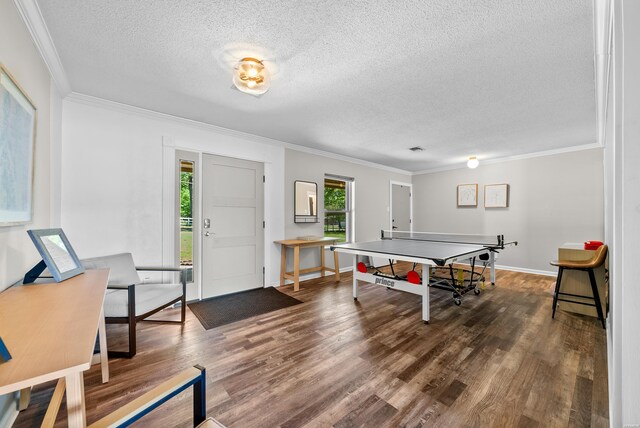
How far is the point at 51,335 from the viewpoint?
2.83ft

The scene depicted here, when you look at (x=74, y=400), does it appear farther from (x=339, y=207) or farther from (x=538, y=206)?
(x=538, y=206)

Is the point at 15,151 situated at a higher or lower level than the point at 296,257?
higher

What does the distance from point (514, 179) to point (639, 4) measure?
5.65 m

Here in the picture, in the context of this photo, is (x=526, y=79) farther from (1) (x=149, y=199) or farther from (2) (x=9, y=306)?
(1) (x=149, y=199)

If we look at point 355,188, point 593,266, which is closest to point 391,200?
point 355,188

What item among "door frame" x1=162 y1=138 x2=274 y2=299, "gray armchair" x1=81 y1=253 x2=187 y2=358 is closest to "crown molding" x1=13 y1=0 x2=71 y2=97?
"door frame" x1=162 y1=138 x2=274 y2=299

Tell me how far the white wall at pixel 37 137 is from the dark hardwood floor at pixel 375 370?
887 mm

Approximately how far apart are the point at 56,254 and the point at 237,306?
2051mm

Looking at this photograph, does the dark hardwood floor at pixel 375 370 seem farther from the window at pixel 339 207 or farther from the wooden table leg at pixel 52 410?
the window at pixel 339 207

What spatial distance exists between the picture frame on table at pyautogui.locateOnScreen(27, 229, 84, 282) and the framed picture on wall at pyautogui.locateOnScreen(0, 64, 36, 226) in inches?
5.4

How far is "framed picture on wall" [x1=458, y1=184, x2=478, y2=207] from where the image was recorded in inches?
237

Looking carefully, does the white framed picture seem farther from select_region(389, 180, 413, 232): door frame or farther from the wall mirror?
the wall mirror

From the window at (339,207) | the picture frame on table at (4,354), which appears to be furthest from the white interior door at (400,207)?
the picture frame on table at (4,354)

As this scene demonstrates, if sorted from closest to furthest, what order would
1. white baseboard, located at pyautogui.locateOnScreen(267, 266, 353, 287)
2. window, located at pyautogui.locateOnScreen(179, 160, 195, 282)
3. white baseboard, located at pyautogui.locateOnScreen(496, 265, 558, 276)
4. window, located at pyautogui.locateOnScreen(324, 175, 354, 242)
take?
window, located at pyautogui.locateOnScreen(179, 160, 195, 282), white baseboard, located at pyautogui.locateOnScreen(267, 266, 353, 287), white baseboard, located at pyautogui.locateOnScreen(496, 265, 558, 276), window, located at pyautogui.locateOnScreen(324, 175, 354, 242)
